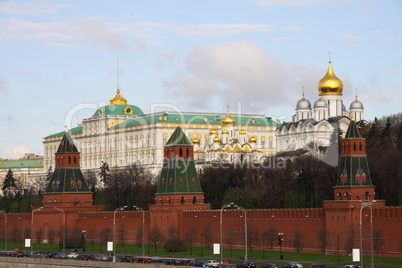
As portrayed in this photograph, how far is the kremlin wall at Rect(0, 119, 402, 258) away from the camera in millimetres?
74812

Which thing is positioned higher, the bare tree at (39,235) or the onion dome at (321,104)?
the onion dome at (321,104)

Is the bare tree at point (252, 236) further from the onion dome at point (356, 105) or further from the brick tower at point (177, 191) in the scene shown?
the onion dome at point (356, 105)

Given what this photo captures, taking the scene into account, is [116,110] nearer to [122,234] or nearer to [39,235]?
[39,235]

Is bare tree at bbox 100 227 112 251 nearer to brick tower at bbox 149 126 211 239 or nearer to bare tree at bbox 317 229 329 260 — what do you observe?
brick tower at bbox 149 126 211 239

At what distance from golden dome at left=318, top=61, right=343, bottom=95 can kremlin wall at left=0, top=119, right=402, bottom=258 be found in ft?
140

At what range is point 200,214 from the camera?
88.2 meters

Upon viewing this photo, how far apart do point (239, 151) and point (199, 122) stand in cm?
2487

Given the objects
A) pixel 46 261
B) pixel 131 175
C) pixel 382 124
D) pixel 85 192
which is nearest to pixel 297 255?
pixel 46 261

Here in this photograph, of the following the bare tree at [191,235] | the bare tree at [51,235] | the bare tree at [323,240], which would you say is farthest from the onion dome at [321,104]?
the bare tree at [323,240]

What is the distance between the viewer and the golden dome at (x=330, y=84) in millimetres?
134250

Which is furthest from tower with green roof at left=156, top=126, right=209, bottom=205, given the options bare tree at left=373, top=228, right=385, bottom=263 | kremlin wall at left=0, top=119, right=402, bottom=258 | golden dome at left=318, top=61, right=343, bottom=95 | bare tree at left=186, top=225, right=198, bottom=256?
golden dome at left=318, top=61, right=343, bottom=95

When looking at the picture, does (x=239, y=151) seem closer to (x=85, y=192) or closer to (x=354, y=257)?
(x=85, y=192)

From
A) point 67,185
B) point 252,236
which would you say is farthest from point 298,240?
point 67,185

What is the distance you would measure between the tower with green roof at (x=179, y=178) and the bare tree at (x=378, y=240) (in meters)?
22.4
